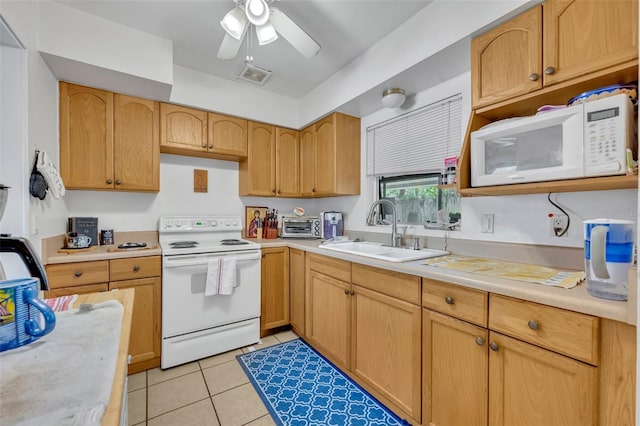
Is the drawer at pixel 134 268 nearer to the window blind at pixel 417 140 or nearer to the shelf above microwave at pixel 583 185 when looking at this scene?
the window blind at pixel 417 140

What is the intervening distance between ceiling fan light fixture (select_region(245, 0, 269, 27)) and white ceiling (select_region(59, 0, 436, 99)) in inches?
10.8

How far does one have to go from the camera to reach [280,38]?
2.07 m

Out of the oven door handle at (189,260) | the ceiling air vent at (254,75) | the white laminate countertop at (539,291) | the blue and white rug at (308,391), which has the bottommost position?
the blue and white rug at (308,391)

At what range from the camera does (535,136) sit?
1.32 m

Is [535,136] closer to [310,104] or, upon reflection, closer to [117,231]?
[310,104]

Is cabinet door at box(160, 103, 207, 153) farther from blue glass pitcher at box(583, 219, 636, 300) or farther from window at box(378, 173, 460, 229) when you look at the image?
blue glass pitcher at box(583, 219, 636, 300)

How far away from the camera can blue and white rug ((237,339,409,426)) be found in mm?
1581

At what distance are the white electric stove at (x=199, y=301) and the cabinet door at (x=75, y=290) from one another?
38 centimetres

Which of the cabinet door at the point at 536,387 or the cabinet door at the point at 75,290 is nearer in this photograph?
the cabinet door at the point at 536,387

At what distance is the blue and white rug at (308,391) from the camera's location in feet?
5.19

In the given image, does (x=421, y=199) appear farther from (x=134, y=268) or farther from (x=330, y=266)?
(x=134, y=268)

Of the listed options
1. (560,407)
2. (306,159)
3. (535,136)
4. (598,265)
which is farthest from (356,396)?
(306,159)

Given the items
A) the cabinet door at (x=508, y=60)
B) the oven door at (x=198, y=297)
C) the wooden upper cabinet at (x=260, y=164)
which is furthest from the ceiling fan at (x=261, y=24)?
the oven door at (x=198, y=297)

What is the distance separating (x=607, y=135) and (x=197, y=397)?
2.50 meters
